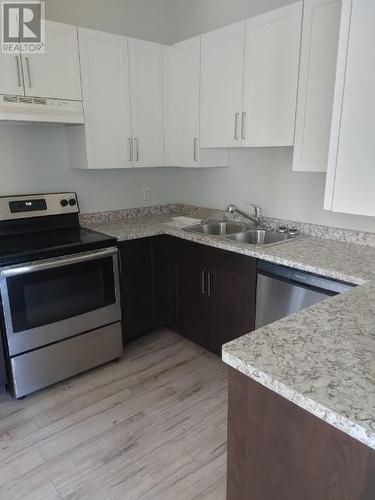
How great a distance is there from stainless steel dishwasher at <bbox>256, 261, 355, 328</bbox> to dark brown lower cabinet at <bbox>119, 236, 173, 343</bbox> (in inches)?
36.2

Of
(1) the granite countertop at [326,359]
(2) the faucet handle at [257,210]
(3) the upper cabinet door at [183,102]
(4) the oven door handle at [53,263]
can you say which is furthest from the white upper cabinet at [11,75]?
(1) the granite countertop at [326,359]

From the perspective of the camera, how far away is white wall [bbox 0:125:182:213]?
2.57 metres

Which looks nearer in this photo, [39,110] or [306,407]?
[306,407]

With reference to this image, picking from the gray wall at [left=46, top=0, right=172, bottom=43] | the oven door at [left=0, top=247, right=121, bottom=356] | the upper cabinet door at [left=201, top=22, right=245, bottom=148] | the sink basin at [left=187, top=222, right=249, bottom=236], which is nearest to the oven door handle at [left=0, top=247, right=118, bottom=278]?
the oven door at [left=0, top=247, right=121, bottom=356]

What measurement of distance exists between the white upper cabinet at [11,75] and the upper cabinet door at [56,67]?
0.11ft

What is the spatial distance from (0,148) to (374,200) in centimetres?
233

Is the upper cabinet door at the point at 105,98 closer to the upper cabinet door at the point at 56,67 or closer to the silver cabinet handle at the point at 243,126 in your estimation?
the upper cabinet door at the point at 56,67

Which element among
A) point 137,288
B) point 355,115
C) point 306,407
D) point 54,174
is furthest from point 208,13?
point 306,407

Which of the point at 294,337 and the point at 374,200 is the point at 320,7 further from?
the point at 294,337

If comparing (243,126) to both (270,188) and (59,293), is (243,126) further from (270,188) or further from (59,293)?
(59,293)

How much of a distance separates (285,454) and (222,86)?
229 centimetres

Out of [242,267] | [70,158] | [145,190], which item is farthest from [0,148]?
[242,267]

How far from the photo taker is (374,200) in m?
1.64

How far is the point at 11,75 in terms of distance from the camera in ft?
7.18
